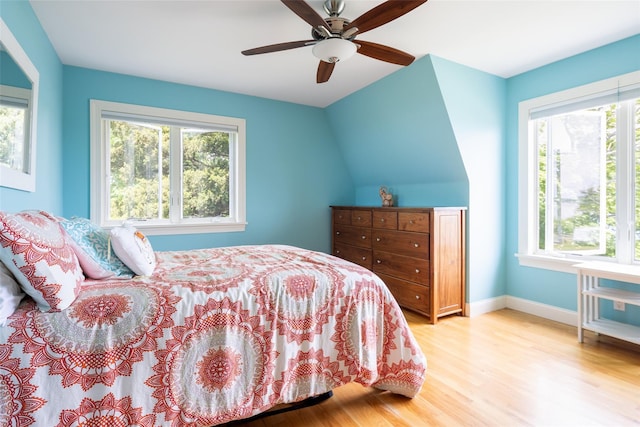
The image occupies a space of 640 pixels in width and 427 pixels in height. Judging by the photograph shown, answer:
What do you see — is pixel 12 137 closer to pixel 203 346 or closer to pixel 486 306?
pixel 203 346

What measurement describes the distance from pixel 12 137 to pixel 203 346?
5.09 feet

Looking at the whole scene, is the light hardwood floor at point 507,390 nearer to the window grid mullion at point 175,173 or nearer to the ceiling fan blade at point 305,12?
the ceiling fan blade at point 305,12

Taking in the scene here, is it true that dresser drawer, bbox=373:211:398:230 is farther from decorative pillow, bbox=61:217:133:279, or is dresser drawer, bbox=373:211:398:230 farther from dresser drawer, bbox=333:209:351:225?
decorative pillow, bbox=61:217:133:279

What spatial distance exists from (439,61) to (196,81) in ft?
7.91

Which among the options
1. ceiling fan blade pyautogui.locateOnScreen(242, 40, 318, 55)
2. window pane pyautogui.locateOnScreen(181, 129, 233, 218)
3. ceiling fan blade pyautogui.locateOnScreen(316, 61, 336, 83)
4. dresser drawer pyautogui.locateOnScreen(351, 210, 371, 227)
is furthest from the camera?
dresser drawer pyautogui.locateOnScreen(351, 210, 371, 227)

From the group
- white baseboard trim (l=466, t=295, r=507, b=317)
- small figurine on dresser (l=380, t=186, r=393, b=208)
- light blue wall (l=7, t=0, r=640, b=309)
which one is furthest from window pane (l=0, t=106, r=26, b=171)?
white baseboard trim (l=466, t=295, r=507, b=317)

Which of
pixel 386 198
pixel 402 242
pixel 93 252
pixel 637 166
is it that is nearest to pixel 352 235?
pixel 386 198

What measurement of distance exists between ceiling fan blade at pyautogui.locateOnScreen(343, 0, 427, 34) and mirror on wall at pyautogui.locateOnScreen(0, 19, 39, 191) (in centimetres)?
180

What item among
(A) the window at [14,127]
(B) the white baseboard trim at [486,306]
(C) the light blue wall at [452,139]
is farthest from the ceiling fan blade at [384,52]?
(B) the white baseboard trim at [486,306]

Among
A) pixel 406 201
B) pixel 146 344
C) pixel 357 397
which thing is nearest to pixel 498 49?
pixel 406 201

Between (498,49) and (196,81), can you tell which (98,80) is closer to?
(196,81)

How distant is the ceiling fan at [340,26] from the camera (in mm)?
1599

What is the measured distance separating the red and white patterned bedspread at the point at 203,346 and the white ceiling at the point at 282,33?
1680 millimetres

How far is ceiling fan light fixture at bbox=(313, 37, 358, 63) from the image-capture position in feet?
6.00
